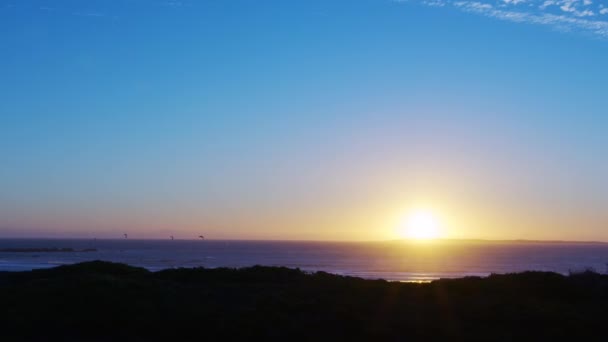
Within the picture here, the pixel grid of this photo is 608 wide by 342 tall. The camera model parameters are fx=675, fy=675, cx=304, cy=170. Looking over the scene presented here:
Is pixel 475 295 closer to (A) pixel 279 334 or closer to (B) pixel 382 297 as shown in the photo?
(B) pixel 382 297

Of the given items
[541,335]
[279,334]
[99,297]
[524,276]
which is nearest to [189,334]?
[279,334]

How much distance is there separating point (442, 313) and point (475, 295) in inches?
140

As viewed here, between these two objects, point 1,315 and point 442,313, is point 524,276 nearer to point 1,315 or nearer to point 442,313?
point 442,313

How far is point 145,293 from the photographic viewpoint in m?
23.2

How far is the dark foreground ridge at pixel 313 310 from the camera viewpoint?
1875 centimetres

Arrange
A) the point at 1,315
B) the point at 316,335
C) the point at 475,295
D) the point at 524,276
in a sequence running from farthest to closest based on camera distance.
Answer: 1. the point at 524,276
2. the point at 475,295
3. the point at 1,315
4. the point at 316,335

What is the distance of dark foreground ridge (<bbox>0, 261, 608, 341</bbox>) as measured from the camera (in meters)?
18.8

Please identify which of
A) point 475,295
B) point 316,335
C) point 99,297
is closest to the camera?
point 316,335

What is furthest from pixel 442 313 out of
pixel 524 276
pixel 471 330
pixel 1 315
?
pixel 1 315

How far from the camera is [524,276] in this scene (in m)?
27.2

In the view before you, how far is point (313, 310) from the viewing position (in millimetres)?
21000

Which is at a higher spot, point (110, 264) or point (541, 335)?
point (110, 264)

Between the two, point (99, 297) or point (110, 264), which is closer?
point (99, 297)

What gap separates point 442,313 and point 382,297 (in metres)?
2.87
